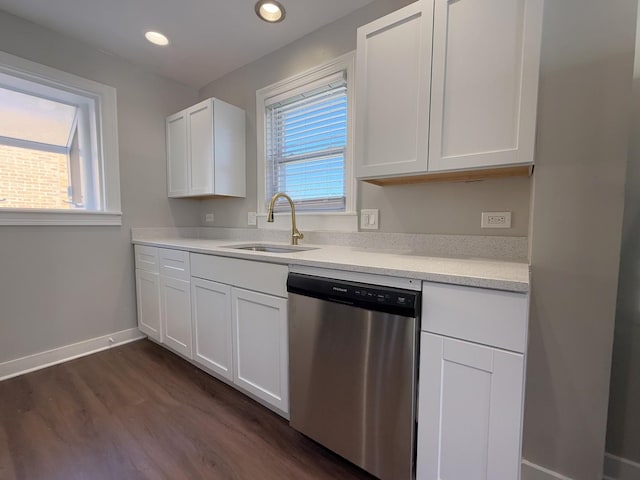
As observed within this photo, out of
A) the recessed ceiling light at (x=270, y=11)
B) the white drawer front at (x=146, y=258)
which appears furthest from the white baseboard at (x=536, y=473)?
the recessed ceiling light at (x=270, y=11)

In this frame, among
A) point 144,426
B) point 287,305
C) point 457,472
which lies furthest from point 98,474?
point 457,472

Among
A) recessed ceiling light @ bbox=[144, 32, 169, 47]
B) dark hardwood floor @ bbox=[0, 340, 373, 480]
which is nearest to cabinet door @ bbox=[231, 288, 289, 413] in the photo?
dark hardwood floor @ bbox=[0, 340, 373, 480]

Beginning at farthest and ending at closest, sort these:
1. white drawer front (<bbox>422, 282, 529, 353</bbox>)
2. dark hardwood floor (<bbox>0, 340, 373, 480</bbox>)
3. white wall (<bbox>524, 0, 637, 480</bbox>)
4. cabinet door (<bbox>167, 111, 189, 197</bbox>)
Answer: cabinet door (<bbox>167, 111, 189, 197</bbox>)
dark hardwood floor (<bbox>0, 340, 373, 480</bbox>)
white wall (<bbox>524, 0, 637, 480</bbox>)
white drawer front (<bbox>422, 282, 529, 353</bbox>)

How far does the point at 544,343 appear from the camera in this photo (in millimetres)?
1170

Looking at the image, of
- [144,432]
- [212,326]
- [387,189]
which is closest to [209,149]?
[212,326]

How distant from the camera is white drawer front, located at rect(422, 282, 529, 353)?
88 cm

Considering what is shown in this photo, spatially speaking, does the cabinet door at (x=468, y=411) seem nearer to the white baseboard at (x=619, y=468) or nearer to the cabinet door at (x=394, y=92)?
the white baseboard at (x=619, y=468)

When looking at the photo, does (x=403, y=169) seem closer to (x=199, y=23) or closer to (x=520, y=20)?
(x=520, y=20)

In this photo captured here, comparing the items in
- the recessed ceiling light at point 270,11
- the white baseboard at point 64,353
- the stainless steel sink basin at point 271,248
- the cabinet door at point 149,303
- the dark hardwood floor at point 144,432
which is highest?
the recessed ceiling light at point 270,11

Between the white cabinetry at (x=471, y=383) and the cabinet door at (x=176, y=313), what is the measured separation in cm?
167

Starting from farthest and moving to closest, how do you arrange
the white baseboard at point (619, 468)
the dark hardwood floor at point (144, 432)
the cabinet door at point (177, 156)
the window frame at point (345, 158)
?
the cabinet door at point (177, 156)
the window frame at point (345, 158)
the dark hardwood floor at point (144, 432)
the white baseboard at point (619, 468)

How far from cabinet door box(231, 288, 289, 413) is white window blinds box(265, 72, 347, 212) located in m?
0.92

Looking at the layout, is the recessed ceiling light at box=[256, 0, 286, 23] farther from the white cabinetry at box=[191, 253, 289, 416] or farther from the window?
the white cabinetry at box=[191, 253, 289, 416]

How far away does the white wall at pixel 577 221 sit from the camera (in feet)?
3.35
